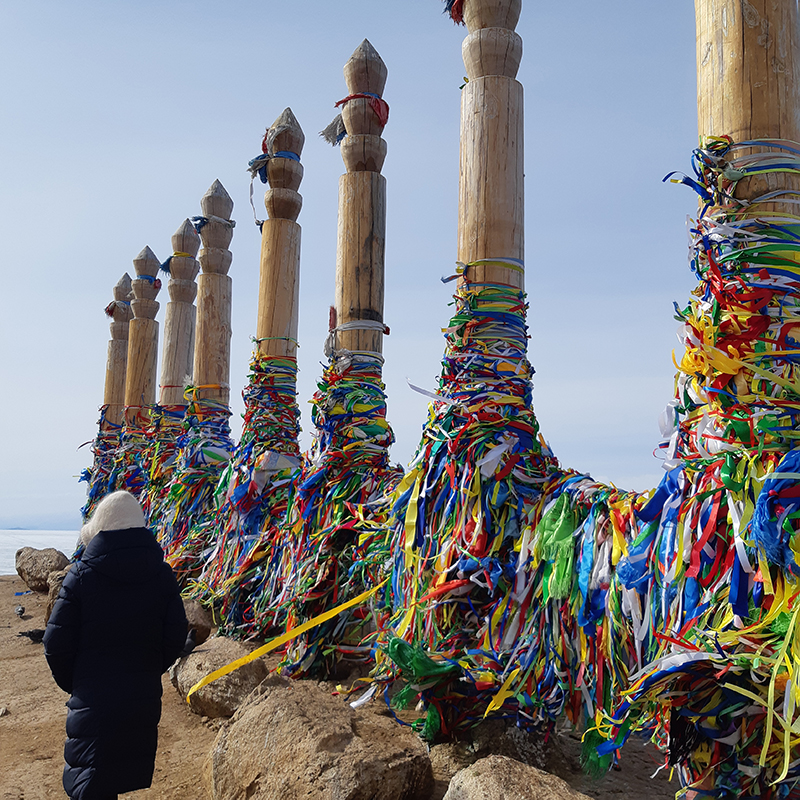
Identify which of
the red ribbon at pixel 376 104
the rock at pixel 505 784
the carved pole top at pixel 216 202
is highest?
the carved pole top at pixel 216 202

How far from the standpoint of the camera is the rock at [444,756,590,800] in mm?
1717

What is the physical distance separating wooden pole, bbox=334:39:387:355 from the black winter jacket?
180 centimetres

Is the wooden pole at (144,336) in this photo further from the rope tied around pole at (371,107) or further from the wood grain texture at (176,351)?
the rope tied around pole at (371,107)

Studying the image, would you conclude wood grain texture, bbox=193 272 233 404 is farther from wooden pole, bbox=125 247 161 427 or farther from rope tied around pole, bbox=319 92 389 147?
wooden pole, bbox=125 247 161 427

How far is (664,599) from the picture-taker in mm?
1967

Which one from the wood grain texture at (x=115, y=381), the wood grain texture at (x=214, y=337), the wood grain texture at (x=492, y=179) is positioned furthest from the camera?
the wood grain texture at (x=115, y=381)

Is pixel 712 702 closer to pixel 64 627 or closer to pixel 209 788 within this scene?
pixel 209 788

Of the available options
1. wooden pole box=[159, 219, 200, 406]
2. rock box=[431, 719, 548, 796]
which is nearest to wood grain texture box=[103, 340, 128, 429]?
wooden pole box=[159, 219, 200, 406]

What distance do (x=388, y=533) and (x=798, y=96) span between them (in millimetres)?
2158

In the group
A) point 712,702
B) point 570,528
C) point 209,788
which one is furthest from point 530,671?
point 209,788

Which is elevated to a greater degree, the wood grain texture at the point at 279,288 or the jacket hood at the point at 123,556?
the wood grain texture at the point at 279,288

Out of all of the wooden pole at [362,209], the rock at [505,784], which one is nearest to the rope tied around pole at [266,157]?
the wooden pole at [362,209]

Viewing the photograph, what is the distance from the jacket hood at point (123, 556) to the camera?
2451mm

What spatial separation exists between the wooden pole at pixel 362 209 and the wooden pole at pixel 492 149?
0.99 metres
